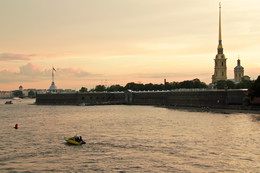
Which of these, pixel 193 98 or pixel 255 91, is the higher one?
pixel 255 91

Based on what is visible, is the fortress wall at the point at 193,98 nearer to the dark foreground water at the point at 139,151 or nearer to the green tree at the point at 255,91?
the green tree at the point at 255,91

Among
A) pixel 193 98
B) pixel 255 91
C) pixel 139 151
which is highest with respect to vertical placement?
pixel 255 91

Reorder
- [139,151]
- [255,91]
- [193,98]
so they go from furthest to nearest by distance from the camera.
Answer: [193,98] → [255,91] → [139,151]

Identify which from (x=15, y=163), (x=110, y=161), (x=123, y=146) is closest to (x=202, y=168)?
(x=110, y=161)

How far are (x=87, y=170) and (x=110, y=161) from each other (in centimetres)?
390

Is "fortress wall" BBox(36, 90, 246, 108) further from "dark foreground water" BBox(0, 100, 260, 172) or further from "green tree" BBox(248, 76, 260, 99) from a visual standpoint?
"dark foreground water" BBox(0, 100, 260, 172)

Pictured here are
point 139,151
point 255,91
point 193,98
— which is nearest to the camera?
point 139,151

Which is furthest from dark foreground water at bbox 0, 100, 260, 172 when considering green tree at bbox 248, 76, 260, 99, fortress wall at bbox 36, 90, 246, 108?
fortress wall at bbox 36, 90, 246, 108

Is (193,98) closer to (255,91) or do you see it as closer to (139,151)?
(255,91)

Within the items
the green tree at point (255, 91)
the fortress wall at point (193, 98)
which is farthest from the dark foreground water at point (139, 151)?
the fortress wall at point (193, 98)

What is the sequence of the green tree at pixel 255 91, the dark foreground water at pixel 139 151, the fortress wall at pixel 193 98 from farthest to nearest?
the fortress wall at pixel 193 98, the green tree at pixel 255 91, the dark foreground water at pixel 139 151

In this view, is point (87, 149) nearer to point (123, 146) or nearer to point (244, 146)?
point (123, 146)

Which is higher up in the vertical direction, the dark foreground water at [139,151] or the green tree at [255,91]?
the green tree at [255,91]

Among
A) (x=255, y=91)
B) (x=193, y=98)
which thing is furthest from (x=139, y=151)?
(x=193, y=98)
